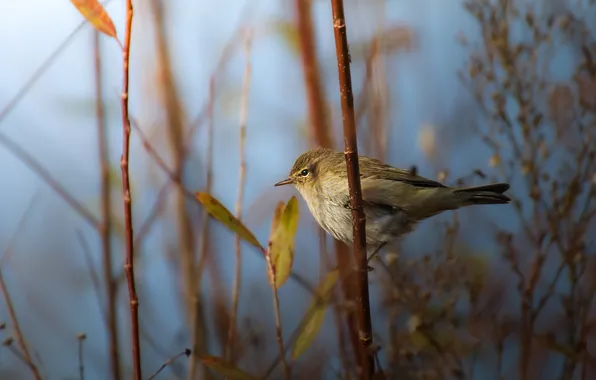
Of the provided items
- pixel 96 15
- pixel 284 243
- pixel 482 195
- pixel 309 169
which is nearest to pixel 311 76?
pixel 309 169

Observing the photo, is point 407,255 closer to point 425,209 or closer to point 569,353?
point 425,209

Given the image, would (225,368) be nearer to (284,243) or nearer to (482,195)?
(284,243)

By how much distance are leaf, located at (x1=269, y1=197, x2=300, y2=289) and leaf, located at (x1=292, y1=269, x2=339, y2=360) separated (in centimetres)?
8

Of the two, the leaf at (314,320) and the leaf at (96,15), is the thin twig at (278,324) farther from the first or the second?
the leaf at (96,15)

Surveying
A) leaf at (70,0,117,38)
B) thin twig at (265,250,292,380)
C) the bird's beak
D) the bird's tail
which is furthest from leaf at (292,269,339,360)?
the bird's beak

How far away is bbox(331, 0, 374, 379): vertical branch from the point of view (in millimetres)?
916

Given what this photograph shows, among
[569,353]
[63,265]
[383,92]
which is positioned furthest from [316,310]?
[63,265]

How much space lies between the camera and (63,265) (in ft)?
7.03

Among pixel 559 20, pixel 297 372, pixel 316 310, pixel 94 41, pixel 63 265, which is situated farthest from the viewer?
pixel 63 265

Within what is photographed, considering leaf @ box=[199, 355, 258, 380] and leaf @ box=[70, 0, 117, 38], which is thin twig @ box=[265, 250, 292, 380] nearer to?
leaf @ box=[199, 355, 258, 380]

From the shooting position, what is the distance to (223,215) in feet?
3.26

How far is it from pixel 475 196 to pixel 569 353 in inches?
16.6

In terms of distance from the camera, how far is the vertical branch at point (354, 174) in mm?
916

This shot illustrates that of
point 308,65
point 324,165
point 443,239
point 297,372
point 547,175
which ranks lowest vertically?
point 297,372
